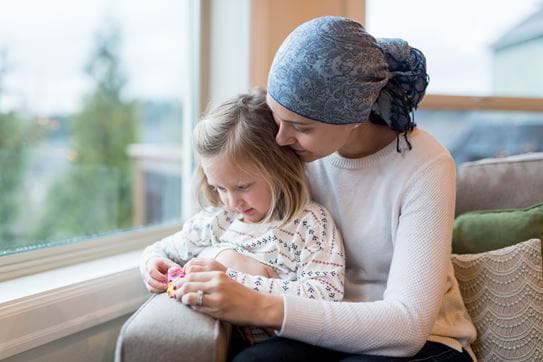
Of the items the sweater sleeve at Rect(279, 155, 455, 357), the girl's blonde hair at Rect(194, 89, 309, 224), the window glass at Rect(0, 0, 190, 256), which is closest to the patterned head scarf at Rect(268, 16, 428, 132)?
the girl's blonde hair at Rect(194, 89, 309, 224)

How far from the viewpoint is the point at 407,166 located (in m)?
1.28

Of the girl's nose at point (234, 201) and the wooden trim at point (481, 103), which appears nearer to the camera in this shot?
the girl's nose at point (234, 201)

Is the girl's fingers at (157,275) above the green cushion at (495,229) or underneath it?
underneath

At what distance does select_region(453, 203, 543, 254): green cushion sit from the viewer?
145cm

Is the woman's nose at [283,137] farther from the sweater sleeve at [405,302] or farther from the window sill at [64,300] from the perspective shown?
the window sill at [64,300]

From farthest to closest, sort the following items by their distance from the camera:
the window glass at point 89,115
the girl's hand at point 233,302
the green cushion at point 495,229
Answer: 1. the window glass at point 89,115
2. the green cushion at point 495,229
3. the girl's hand at point 233,302

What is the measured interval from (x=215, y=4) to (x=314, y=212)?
1.03 m

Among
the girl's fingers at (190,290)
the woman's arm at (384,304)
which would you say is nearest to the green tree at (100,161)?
the girl's fingers at (190,290)

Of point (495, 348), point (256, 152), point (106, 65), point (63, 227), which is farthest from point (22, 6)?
point (495, 348)

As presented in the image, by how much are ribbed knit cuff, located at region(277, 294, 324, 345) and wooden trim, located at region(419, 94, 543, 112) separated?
1424 mm

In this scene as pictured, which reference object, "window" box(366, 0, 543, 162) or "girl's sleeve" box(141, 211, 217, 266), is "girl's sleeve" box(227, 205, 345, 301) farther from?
"window" box(366, 0, 543, 162)

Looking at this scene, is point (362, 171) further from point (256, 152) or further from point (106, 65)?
point (106, 65)

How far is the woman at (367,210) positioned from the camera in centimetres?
113

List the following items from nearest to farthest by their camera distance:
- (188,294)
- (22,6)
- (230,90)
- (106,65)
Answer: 1. (188,294)
2. (230,90)
3. (22,6)
4. (106,65)
